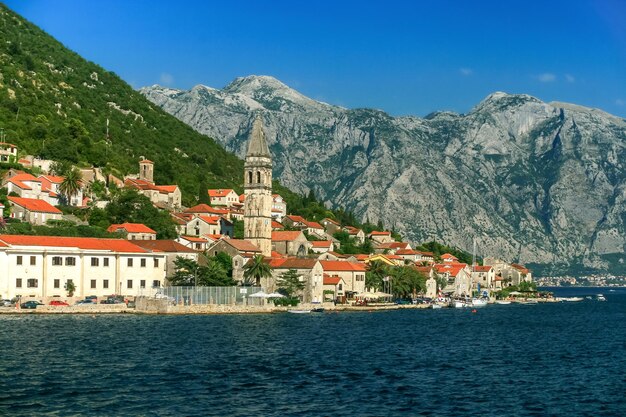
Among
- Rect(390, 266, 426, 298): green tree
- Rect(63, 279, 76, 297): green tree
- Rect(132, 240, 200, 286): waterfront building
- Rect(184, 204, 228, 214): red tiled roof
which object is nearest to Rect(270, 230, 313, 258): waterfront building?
Rect(184, 204, 228, 214): red tiled roof

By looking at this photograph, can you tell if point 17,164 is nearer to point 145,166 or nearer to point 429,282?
point 145,166

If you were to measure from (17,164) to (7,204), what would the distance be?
19439 mm

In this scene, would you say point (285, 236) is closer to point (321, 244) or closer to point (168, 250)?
point (321, 244)

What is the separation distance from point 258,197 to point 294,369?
79.9 m

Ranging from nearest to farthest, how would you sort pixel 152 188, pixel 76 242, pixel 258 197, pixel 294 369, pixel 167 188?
pixel 294 369 < pixel 76 242 < pixel 258 197 < pixel 152 188 < pixel 167 188

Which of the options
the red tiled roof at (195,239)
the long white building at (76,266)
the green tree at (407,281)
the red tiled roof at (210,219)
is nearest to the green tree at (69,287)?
the long white building at (76,266)

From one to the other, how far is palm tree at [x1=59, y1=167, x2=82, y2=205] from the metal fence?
30.4 m

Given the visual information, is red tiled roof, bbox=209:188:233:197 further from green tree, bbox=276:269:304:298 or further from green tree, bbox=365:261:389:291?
green tree, bbox=276:269:304:298

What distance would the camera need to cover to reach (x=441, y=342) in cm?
7694

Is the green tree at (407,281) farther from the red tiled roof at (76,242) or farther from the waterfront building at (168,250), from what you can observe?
the red tiled roof at (76,242)

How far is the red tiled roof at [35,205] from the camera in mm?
118062

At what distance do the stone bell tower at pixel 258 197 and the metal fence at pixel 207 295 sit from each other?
63.5 ft

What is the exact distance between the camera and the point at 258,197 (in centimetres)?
13425

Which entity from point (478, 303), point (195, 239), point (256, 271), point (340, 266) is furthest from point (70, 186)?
point (478, 303)
